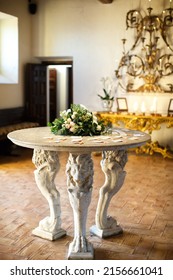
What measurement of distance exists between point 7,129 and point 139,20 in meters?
3.33

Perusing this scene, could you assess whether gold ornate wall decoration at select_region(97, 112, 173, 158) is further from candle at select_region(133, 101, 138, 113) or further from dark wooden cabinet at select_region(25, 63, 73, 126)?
dark wooden cabinet at select_region(25, 63, 73, 126)

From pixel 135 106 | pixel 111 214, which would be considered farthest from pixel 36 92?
pixel 111 214

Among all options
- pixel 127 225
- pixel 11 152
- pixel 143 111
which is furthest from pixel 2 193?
pixel 143 111

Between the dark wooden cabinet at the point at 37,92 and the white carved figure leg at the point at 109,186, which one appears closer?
the white carved figure leg at the point at 109,186

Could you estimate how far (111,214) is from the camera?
143 inches

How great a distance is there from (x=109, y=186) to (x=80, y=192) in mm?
424

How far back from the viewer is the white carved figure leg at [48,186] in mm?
2895

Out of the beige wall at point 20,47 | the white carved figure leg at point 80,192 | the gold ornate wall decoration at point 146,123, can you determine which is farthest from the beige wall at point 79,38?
the white carved figure leg at point 80,192

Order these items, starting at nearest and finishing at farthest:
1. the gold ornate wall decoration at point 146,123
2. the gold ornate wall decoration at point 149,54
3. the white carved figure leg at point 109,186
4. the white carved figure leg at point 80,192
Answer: the white carved figure leg at point 80,192, the white carved figure leg at point 109,186, the gold ornate wall decoration at point 146,123, the gold ornate wall decoration at point 149,54

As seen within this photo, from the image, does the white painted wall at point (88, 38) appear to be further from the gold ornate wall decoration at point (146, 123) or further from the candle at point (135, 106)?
the gold ornate wall decoration at point (146, 123)

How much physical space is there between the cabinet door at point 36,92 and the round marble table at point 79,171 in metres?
4.71

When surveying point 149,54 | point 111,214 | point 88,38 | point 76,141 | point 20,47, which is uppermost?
point 88,38

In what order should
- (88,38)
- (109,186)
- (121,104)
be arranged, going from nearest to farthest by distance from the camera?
(109,186) → (121,104) → (88,38)

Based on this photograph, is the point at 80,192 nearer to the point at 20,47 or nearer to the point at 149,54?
the point at 149,54
